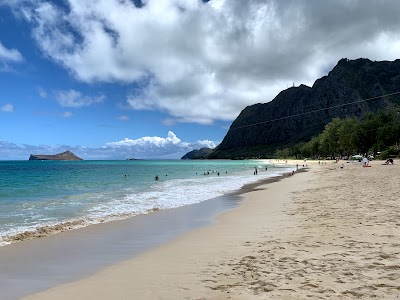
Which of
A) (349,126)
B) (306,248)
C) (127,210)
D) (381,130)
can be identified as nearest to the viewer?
(306,248)

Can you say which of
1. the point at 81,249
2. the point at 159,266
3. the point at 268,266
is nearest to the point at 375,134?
the point at 268,266

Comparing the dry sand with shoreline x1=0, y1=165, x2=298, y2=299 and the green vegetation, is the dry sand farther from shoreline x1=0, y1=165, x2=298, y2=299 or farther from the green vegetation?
the green vegetation

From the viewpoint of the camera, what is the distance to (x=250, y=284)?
590 cm

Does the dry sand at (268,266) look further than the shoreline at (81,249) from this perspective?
No

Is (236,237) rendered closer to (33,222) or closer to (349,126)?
(33,222)

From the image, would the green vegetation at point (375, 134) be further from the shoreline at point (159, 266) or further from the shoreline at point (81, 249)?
the shoreline at point (159, 266)

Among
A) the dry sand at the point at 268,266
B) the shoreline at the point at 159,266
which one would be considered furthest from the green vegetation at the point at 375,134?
the shoreline at the point at 159,266

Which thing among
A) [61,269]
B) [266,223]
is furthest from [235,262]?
[266,223]

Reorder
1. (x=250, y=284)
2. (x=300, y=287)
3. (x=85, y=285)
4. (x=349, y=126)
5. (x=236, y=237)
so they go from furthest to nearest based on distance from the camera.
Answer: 1. (x=349, y=126)
2. (x=236, y=237)
3. (x=85, y=285)
4. (x=250, y=284)
5. (x=300, y=287)

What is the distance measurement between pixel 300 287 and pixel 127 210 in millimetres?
14696

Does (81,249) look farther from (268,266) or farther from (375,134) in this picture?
(375,134)

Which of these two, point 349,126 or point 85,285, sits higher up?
point 349,126

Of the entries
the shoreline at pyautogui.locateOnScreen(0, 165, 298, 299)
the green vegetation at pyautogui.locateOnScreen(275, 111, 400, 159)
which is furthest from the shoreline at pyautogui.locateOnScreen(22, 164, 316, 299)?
the green vegetation at pyautogui.locateOnScreen(275, 111, 400, 159)

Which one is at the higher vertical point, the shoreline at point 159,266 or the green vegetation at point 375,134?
the green vegetation at point 375,134
